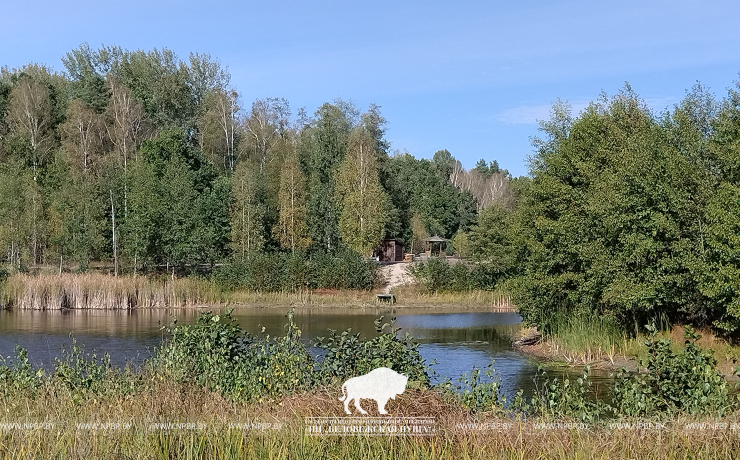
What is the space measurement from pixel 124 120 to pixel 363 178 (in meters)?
21.2

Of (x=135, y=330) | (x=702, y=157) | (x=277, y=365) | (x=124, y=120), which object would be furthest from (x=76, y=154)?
(x=277, y=365)

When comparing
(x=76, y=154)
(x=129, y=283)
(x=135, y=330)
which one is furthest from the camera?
(x=76, y=154)

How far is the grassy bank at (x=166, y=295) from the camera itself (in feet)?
117

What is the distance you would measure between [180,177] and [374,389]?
43798 mm

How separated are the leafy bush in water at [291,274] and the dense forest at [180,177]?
7.32 feet

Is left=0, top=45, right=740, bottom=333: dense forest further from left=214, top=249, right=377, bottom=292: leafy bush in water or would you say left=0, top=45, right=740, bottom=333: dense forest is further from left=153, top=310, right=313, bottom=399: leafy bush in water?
left=153, top=310, right=313, bottom=399: leafy bush in water

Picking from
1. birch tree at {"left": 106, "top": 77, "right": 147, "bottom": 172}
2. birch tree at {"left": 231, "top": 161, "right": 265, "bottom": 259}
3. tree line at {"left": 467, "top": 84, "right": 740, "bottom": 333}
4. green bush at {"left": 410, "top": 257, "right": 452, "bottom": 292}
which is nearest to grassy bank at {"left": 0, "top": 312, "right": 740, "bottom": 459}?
tree line at {"left": 467, "top": 84, "right": 740, "bottom": 333}

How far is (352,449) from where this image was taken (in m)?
5.85

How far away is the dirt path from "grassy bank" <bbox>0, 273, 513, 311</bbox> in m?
1.13

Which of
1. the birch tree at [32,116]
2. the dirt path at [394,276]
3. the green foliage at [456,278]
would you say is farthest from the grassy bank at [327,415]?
the birch tree at [32,116]

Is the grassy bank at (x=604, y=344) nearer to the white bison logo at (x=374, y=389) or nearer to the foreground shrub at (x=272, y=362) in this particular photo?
the foreground shrub at (x=272, y=362)

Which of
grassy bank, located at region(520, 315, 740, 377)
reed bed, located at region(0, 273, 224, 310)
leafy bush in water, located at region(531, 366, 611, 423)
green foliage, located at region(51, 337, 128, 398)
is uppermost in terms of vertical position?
reed bed, located at region(0, 273, 224, 310)

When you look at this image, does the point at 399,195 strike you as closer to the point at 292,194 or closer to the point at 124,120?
the point at 292,194

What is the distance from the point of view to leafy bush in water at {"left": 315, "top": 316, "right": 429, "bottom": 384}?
29.0 ft
